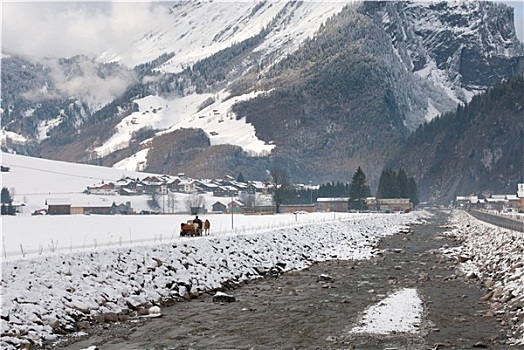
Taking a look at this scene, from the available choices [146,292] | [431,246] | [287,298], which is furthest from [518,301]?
[431,246]

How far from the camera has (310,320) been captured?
94.5 feet

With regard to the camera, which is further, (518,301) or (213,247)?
(213,247)

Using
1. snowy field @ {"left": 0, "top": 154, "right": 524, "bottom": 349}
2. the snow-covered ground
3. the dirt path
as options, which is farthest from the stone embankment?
the snow-covered ground

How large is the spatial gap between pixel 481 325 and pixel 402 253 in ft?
117

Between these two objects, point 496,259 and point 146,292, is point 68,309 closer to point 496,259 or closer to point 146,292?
point 146,292

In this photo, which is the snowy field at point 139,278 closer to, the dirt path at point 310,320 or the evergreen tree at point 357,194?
the dirt path at point 310,320

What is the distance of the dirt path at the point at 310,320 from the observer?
79.8ft

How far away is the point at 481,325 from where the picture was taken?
26984 millimetres

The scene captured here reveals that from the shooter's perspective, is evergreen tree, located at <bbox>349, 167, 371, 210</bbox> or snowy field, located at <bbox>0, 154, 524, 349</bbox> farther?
evergreen tree, located at <bbox>349, 167, 371, 210</bbox>

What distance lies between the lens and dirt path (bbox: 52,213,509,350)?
79.8 ft

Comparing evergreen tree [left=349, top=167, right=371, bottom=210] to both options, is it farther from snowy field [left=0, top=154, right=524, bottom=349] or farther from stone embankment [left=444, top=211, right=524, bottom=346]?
snowy field [left=0, top=154, right=524, bottom=349]

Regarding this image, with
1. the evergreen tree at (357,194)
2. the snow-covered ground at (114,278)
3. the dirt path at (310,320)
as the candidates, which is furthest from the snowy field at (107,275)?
the evergreen tree at (357,194)

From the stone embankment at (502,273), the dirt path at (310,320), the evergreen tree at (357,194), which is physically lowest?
the dirt path at (310,320)

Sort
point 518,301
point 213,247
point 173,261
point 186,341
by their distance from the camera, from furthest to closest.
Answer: point 213,247, point 173,261, point 518,301, point 186,341
